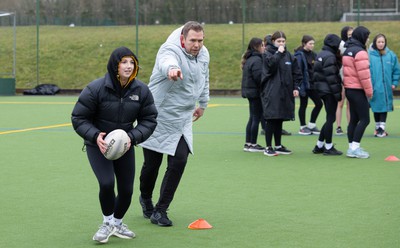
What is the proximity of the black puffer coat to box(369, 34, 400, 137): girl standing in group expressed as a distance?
216 cm

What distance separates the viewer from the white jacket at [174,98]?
7.68 m

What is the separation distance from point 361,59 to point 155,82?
4883 millimetres

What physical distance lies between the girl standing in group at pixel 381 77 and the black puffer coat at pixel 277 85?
7.09 ft

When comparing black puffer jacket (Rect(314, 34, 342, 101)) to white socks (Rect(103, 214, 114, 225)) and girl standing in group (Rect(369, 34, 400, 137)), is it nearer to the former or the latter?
girl standing in group (Rect(369, 34, 400, 137))

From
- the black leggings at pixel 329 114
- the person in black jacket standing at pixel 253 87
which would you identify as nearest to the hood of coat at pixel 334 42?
the black leggings at pixel 329 114

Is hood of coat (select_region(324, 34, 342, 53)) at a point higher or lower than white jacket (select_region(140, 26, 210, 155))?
higher

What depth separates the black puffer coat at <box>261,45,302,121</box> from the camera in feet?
40.5

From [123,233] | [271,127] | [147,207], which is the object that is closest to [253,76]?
[271,127]

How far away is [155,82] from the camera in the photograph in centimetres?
779

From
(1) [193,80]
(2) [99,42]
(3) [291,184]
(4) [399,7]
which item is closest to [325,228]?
(1) [193,80]

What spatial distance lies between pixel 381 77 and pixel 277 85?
8.36ft

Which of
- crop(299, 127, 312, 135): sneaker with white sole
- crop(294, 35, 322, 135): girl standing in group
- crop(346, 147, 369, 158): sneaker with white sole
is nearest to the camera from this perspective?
crop(346, 147, 369, 158): sneaker with white sole

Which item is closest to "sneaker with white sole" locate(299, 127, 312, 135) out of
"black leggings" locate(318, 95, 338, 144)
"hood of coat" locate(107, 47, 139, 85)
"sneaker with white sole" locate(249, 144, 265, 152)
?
"sneaker with white sole" locate(249, 144, 265, 152)

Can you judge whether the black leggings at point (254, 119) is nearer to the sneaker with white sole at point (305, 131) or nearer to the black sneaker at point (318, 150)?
the black sneaker at point (318, 150)
